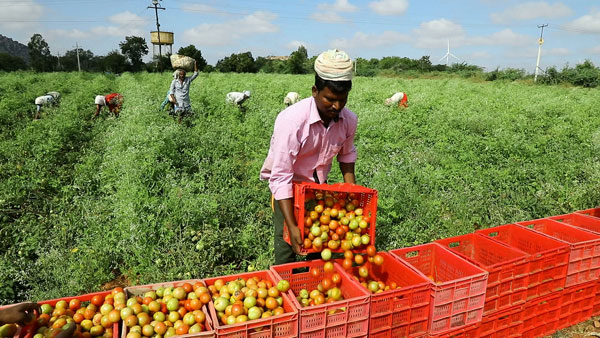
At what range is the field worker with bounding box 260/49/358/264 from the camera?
7.73 ft

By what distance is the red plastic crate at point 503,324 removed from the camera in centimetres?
281

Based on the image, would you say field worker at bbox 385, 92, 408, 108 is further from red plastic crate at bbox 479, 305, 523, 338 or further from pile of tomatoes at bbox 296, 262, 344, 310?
pile of tomatoes at bbox 296, 262, 344, 310

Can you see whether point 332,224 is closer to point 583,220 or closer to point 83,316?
point 83,316

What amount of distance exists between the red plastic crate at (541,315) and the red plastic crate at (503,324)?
0.26 feet

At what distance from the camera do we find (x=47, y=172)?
21.4 ft

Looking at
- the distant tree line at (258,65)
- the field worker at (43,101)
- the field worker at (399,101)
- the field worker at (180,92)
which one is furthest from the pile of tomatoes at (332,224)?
the distant tree line at (258,65)

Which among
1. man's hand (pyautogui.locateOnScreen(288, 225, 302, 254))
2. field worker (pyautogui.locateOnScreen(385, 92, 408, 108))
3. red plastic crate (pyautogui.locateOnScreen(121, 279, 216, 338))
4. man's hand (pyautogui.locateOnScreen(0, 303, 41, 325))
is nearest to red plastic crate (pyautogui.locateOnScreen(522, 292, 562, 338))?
man's hand (pyautogui.locateOnScreen(288, 225, 302, 254))

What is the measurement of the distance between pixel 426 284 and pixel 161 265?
272 cm

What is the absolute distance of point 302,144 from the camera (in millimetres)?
2598

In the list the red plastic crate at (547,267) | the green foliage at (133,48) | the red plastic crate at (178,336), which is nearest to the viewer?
the red plastic crate at (178,336)

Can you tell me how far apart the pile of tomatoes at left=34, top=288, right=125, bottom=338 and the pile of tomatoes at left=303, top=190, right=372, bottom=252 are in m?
1.28

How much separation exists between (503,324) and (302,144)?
216cm

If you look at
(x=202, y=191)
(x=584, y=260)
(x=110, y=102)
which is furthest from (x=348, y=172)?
(x=110, y=102)

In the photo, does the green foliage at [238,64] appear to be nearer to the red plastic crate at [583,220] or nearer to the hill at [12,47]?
the red plastic crate at [583,220]
